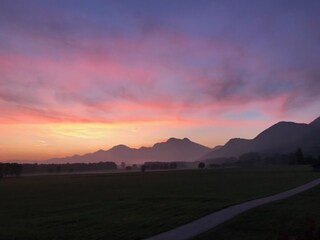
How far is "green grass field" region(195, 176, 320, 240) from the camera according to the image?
71.2 ft

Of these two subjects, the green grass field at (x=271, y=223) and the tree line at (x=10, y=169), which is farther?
the tree line at (x=10, y=169)

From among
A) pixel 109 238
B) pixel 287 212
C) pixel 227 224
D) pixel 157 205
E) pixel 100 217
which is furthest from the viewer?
pixel 157 205

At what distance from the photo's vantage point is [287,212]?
28.6 metres

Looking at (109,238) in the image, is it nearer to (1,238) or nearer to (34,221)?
(1,238)

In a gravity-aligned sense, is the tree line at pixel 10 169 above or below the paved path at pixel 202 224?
above

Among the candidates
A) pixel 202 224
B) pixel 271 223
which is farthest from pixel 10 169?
pixel 271 223

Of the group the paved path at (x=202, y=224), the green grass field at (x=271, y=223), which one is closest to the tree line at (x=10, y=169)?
the paved path at (x=202, y=224)

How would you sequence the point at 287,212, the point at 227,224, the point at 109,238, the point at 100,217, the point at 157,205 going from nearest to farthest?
the point at 109,238 → the point at 227,224 → the point at 287,212 → the point at 100,217 → the point at 157,205

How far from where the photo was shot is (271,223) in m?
24.8

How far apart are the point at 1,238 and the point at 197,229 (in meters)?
11.1

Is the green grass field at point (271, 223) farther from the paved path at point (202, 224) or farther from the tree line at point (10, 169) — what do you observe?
the tree line at point (10, 169)

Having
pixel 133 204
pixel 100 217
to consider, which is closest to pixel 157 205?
pixel 133 204

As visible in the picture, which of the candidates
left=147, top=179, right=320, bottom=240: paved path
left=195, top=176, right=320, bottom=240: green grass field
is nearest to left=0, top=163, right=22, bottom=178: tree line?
left=147, top=179, right=320, bottom=240: paved path

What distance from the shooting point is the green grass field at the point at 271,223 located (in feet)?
71.2
